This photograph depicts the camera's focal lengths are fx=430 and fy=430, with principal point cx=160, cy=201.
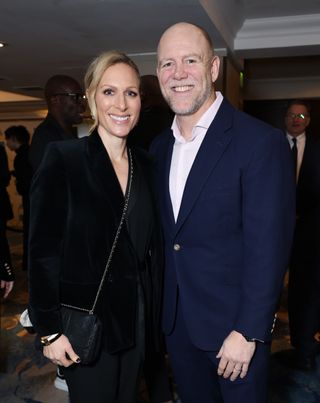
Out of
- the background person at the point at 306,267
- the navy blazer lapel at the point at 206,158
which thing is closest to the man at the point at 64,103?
the navy blazer lapel at the point at 206,158

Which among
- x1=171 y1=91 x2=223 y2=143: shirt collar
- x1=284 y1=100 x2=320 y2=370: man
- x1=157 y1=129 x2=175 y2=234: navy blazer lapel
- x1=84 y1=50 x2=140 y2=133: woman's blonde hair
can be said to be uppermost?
x1=84 y1=50 x2=140 y2=133: woman's blonde hair

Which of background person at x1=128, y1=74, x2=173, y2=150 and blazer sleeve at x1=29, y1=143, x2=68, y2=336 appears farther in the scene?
background person at x1=128, y1=74, x2=173, y2=150

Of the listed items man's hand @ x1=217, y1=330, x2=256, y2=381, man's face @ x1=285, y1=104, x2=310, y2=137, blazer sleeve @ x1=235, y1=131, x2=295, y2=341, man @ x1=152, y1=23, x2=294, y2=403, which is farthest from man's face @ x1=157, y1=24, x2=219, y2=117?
man's face @ x1=285, y1=104, x2=310, y2=137

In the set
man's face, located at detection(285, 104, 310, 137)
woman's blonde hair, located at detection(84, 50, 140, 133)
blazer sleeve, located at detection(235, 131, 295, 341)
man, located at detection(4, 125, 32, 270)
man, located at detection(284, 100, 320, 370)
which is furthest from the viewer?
man, located at detection(4, 125, 32, 270)

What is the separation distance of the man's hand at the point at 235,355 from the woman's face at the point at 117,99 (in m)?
0.81

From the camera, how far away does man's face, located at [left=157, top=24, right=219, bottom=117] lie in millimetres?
1537

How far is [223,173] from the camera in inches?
56.0

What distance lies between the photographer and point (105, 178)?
57.3 inches

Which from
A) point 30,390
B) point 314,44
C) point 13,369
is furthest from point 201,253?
point 314,44

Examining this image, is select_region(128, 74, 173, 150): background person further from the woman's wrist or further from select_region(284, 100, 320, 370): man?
the woman's wrist

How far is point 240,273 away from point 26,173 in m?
3.59

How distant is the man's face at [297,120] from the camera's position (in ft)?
10.9

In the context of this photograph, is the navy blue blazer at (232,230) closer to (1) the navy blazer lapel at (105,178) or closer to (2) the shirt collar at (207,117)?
(2) the shirt collar at (207,117)

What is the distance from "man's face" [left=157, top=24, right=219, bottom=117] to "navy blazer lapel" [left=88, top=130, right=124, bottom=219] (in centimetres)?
32
